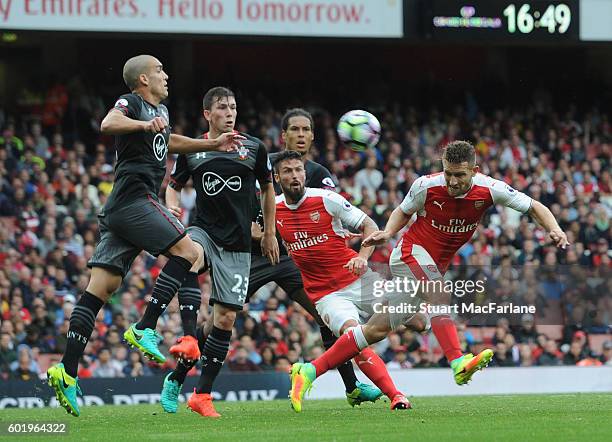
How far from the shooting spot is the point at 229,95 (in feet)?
30.9

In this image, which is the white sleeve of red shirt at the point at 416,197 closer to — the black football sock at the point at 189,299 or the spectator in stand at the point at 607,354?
the black football sock at the point at 189,299

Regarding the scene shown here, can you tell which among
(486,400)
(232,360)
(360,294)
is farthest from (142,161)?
(232,360)

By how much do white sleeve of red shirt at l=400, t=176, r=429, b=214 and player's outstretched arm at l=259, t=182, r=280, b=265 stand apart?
3.36ft

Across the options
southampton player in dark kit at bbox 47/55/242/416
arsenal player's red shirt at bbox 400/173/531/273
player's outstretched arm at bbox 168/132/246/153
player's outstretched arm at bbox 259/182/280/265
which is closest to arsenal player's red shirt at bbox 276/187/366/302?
player's outstretched arm at bbox 259/182/280/265

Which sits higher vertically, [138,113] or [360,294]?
[138,113]

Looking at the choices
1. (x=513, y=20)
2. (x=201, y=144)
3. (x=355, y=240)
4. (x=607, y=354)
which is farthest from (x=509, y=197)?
(x=513, y=20)

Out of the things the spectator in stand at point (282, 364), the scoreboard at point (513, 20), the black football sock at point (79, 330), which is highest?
the scoreboard at point (513, 20)

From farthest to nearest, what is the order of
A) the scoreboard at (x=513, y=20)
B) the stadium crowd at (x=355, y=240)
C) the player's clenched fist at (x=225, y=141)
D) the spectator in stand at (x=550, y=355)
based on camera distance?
the scoreboard at (x=513, y=20) < the spectator in stand at (x=550, y=355) < the stadium crowd at (x=355, y=240) < the player's clenched fist at (x=225, y=141)

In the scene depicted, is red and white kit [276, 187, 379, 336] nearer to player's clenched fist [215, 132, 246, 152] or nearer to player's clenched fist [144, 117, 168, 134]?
player's clenched fist [215, 132, 246, 152]

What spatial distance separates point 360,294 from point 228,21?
10934mm

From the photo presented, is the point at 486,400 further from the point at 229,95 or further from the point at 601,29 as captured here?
the point at 601,29

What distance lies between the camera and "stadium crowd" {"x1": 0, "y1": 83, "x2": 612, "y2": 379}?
16.0 meters

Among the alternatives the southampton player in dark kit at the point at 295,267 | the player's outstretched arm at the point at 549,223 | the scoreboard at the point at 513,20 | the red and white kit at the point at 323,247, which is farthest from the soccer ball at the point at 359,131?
the scoreboard at the point at 513,20

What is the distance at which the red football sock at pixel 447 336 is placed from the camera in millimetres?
9266
